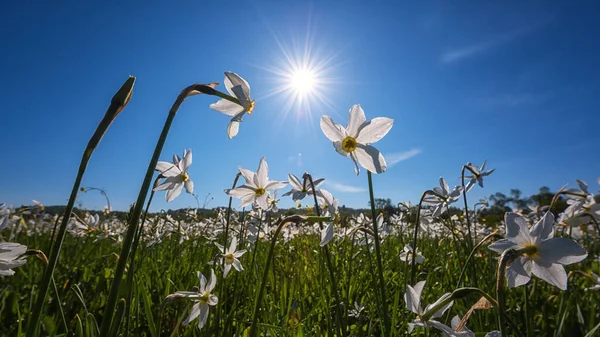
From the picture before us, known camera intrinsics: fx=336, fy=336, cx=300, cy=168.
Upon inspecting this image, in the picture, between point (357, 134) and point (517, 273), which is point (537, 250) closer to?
point (517, 273)

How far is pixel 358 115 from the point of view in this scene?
1.92 metres

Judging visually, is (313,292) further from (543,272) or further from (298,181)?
(543,272)

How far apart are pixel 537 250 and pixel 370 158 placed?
863 millimetres

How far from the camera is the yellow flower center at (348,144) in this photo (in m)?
1.93

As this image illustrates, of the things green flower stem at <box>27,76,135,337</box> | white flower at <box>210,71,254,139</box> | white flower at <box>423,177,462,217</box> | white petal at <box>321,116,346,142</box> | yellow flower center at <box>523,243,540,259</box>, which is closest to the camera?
green flower stem at <box>27,76,135,337</box>

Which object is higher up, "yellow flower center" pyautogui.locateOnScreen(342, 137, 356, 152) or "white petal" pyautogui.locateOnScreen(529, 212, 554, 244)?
"yellow flower center" pyautogui.locateOnScreen(342, 137, 356, 152)

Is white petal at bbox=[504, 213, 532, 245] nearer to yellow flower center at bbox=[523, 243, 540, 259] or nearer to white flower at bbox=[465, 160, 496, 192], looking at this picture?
yellow flower center at bbox=[523, 243, 540, 259]

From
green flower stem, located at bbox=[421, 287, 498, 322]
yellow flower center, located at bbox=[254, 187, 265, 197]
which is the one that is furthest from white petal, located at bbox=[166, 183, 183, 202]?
green flower stem, located at bbox=[421, 287, 498, 322]

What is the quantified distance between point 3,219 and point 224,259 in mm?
1537

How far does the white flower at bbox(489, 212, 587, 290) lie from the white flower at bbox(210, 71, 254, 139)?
1195 mm

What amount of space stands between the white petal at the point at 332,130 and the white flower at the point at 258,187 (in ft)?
2.21

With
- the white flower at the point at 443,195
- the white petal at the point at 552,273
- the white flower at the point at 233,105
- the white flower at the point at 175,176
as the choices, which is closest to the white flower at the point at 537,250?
the white petal at the point at 552,273

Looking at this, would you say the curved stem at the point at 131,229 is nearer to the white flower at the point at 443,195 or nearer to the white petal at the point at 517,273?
the white petal at the point at 517,273

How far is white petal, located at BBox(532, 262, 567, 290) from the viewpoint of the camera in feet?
4.60
